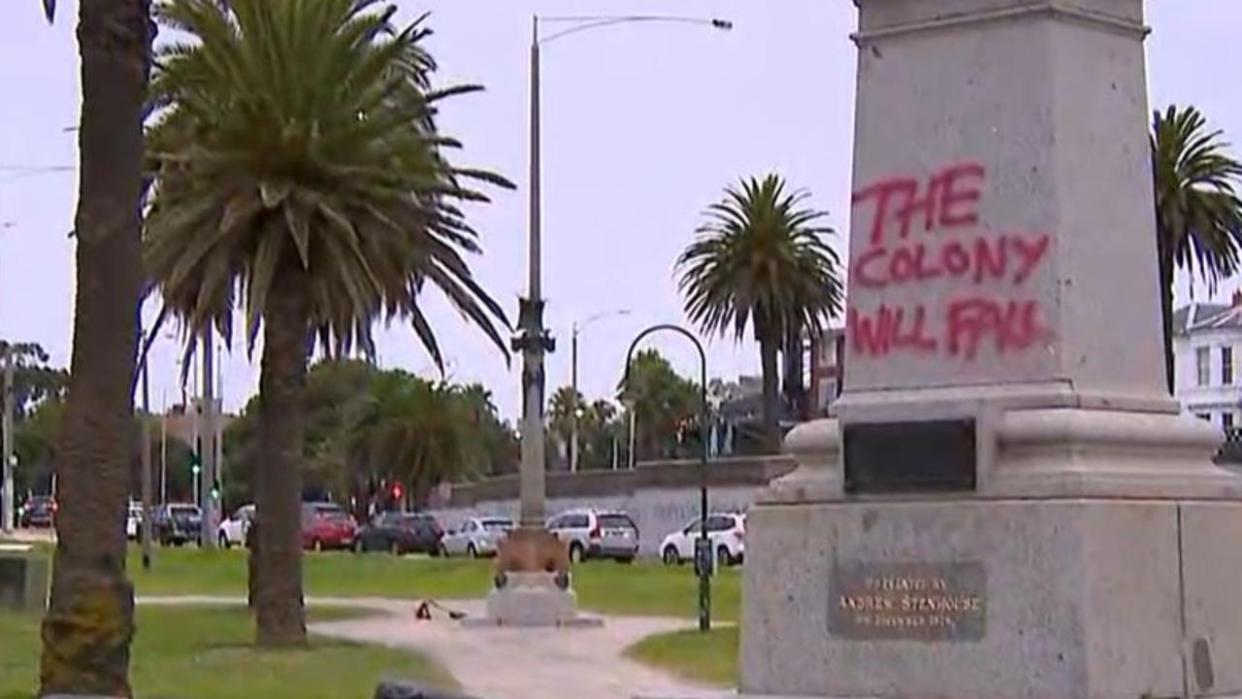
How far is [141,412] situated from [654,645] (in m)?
40.0

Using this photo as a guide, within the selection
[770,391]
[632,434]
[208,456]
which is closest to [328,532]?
[208,456]

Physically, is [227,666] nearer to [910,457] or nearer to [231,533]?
[910,457]

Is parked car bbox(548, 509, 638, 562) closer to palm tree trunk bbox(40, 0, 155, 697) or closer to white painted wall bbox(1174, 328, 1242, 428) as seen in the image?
white painted wall bbox(1174, 328, 1242, 428)

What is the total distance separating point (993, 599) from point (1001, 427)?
2.40 feet

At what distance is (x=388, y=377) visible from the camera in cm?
12050

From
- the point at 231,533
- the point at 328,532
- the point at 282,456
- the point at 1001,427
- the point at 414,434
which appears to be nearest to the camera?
the point at 1001,427

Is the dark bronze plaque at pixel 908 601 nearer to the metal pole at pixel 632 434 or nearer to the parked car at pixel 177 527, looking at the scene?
the parked car at pixel 177 527

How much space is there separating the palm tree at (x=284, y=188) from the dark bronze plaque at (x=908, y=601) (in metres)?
20.4

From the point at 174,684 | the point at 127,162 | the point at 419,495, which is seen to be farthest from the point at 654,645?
the point at 419,495

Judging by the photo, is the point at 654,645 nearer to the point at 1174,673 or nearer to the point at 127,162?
the point at 127,162

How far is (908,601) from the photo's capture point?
1065 centimetres

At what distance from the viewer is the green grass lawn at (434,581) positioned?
44938 mm

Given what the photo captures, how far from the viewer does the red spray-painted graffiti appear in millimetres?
10672

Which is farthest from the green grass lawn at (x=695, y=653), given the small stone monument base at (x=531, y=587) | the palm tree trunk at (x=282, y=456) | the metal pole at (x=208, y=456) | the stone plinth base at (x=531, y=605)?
the metal pole at (x=208, y=456)
